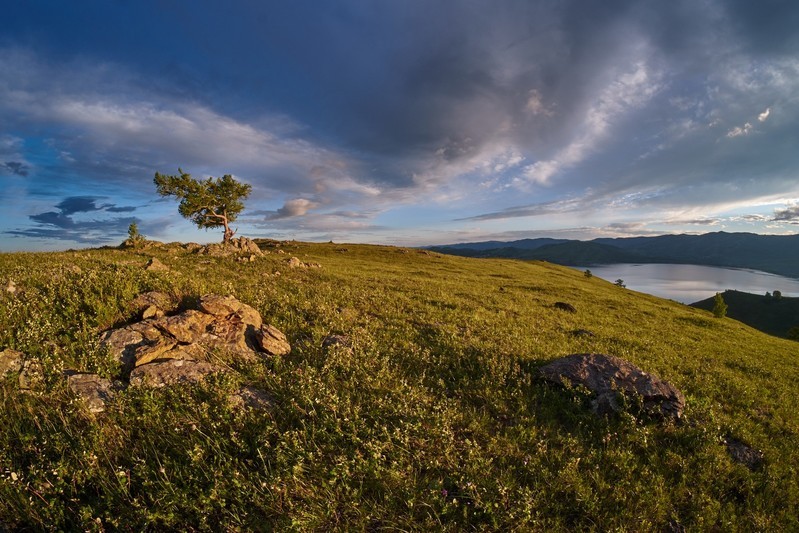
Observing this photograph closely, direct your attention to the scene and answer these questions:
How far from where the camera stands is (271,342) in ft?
28.9

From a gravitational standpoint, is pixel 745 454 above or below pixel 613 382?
below

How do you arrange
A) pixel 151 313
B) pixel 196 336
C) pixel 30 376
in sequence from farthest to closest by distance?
pixel 151 313
pixel 196 336
pixel 30 376

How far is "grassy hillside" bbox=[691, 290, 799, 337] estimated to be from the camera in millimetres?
135988

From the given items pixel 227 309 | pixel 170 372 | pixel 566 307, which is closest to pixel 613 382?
pixel 170 372

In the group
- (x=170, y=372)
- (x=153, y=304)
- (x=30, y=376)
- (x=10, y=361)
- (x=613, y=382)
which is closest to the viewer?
(x=30, y=376)

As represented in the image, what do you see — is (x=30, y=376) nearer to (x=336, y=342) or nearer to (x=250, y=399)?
(x=250, y=399)

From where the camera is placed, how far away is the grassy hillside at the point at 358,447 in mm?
4484

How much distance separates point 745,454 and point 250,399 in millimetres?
10603

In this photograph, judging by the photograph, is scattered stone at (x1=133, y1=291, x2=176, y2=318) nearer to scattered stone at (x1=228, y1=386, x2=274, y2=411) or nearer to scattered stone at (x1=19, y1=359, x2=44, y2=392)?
scattered stone at (x1=19, y1=359, x2=44, y2=392)

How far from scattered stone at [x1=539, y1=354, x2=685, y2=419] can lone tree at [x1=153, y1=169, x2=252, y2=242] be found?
5615cm

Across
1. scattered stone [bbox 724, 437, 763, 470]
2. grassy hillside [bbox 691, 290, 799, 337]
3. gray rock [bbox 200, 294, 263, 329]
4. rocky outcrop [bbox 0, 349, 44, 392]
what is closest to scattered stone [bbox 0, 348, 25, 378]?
rocky outcrop [bbox 0, 349, 44, 392]

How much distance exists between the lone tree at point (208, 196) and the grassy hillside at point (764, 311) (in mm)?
191372

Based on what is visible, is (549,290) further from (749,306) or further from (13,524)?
(749,306)

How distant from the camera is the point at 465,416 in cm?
702
